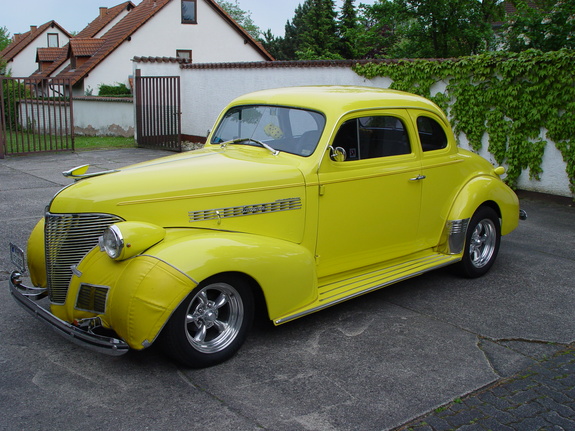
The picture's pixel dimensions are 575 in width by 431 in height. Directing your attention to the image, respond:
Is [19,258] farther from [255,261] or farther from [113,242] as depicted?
[255,261]

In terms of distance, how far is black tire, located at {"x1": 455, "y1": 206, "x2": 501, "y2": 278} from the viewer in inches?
237

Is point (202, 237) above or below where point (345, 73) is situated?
below

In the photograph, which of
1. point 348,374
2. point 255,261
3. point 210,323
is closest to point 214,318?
point 210,323

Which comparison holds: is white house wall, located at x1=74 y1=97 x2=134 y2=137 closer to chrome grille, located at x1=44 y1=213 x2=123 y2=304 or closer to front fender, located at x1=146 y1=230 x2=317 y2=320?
chrome grille, located at x1=44 y1=213 x2=123 y2=304

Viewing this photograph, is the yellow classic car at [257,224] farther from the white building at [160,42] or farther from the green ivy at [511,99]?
the white building at [160,42]

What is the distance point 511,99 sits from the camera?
1009 centimetres

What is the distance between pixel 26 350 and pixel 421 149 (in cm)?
380

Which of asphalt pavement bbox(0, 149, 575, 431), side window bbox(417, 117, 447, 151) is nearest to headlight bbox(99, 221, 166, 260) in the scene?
asphalt pavement bbox(0, 149, 575, 431)

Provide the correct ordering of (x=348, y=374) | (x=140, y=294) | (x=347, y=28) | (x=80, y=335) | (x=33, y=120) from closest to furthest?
(x=140, y=294) → (x=80, y=335) → (x=348, y=374) → (x=33, y=120) → (x=347, y=28)

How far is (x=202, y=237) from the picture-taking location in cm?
406

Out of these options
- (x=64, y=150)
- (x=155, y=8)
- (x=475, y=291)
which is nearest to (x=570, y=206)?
(x=475, y=291)

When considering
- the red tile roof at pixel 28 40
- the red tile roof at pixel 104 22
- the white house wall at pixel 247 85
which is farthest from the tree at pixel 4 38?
the white house wall at pixel 247 85

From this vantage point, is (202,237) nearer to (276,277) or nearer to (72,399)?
(276,277)

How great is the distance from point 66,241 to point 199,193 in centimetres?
98
